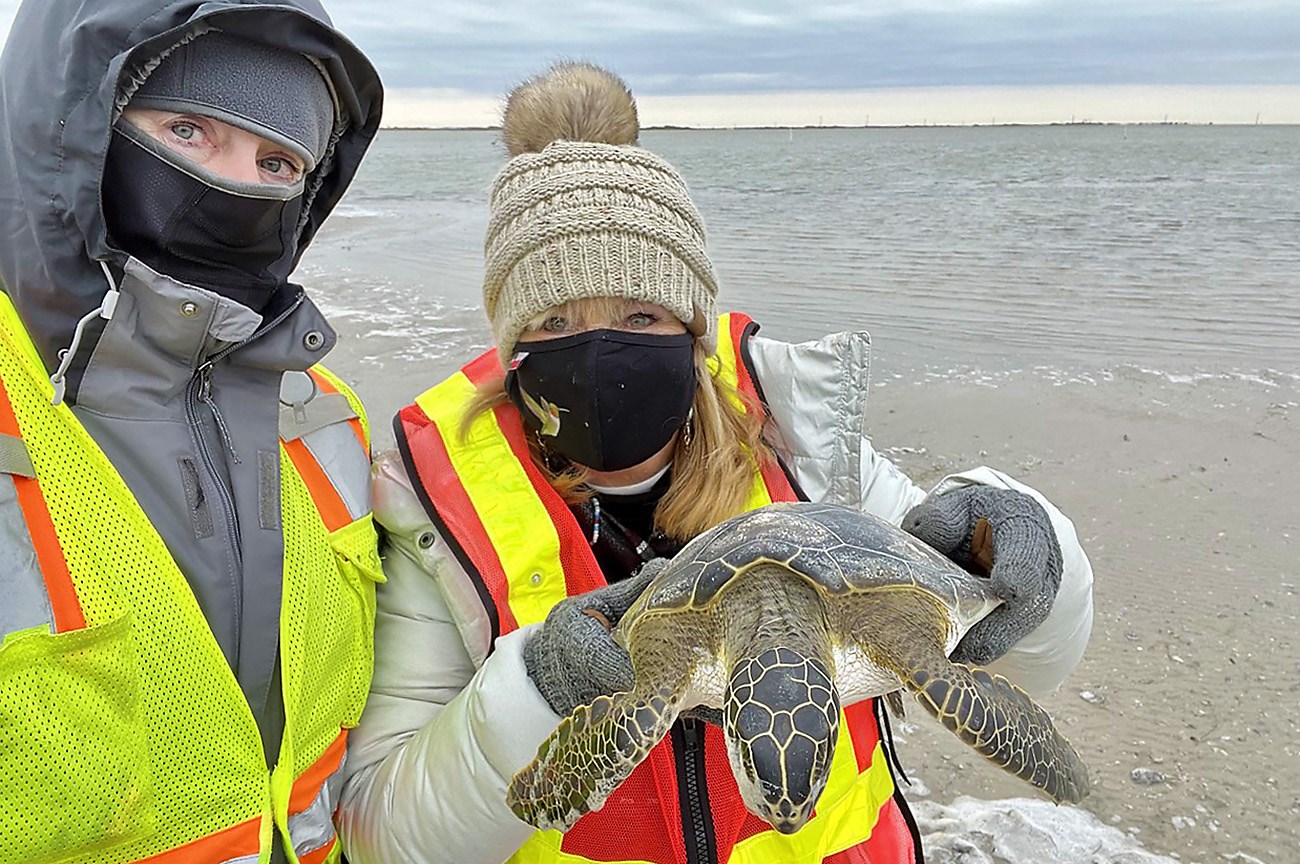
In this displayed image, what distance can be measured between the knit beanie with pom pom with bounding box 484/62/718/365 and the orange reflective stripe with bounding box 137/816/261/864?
3.81 feet

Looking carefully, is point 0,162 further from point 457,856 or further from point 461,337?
point 461,337

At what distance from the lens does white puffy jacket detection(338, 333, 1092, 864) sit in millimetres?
1702

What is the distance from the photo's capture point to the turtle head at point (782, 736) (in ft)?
4.43

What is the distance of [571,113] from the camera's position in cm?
236

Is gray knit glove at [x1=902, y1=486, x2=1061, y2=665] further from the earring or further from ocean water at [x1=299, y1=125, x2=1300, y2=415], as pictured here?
ocean water at [x1=299, y1=125, x2=1300, y2=415]

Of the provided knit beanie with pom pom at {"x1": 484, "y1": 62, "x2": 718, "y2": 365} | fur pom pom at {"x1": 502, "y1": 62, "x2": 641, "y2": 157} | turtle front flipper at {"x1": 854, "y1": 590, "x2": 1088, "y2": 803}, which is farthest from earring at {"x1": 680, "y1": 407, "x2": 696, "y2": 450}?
fur pom pom at {"x1": 502, "y1": 62, "x2": 641, "y2": 157}

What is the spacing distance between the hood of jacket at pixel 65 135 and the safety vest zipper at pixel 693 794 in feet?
4.54

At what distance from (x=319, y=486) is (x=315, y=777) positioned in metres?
0.58

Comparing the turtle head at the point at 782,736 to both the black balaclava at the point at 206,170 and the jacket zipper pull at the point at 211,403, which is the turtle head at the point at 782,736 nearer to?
the jacket zipper pull at the point at 211,403

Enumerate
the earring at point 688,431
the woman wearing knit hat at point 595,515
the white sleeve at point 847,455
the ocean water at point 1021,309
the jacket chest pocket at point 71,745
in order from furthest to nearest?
the ocean water at point 1021,309 → the earring at point 688,431 → the white sleeve at point 847,455 → the woman wearing knit hat at point 595,515 → the jacket chest pocket at point 71,745

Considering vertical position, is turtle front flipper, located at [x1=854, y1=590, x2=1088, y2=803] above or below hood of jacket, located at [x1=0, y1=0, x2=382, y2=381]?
below

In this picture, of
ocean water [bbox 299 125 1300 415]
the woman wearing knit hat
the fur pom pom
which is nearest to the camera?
the woman wearing knit hat

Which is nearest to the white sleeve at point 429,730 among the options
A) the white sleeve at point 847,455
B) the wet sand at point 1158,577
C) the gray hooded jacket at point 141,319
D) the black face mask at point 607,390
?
the gray hooded jacket at point 141,319

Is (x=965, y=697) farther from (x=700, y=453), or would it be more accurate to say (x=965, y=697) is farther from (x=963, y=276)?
(x=963, y=276)
